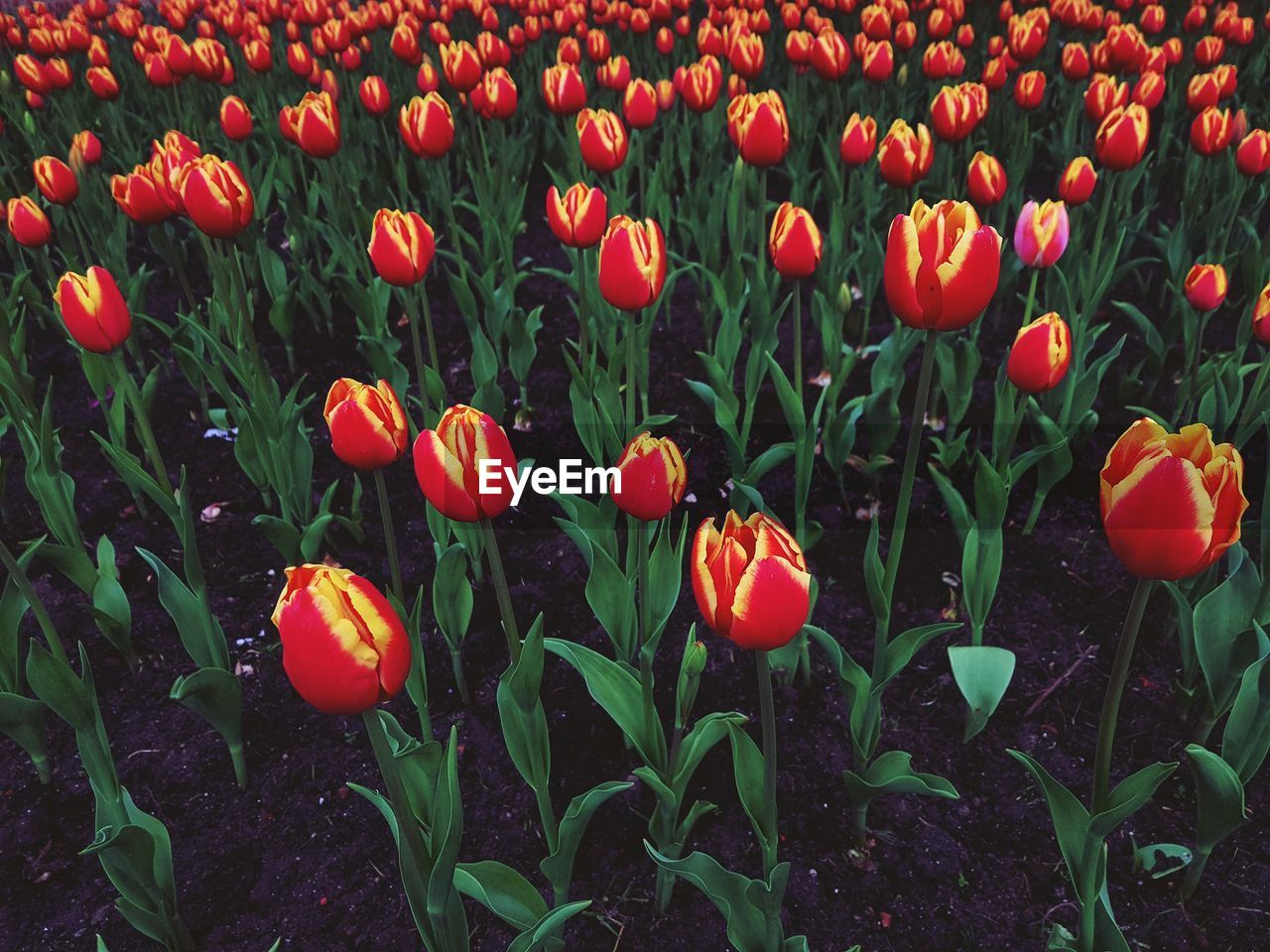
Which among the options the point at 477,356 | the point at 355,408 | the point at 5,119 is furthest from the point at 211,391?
the point at 5,119

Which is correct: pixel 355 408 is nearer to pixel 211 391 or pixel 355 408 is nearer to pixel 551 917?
pixel 551 917

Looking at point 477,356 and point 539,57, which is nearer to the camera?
point 477,356

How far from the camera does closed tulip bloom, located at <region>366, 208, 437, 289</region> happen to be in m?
1.91

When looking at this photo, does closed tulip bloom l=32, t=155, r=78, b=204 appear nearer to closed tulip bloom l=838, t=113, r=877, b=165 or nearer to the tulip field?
the tulip field

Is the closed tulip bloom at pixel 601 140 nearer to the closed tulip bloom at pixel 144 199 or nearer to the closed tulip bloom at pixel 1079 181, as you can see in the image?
the closed tulip bloom at pixel 144 199

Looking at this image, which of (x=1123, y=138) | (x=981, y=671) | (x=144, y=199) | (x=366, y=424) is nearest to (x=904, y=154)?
(x=1123, y=138)

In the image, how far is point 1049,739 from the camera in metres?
1.88

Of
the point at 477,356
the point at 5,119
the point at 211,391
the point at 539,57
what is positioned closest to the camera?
the point at 477,356

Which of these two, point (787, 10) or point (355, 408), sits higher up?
point (787, 10)

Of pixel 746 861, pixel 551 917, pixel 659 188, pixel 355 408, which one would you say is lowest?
pixel 746 861

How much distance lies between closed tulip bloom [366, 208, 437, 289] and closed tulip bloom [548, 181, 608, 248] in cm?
31

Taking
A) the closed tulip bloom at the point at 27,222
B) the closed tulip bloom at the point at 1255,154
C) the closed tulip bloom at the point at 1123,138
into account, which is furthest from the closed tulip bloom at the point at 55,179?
the closed tulip bloom at the point at 1255,154

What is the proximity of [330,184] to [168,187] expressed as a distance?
1071mm

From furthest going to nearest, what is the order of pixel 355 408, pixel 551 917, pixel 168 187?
pixel 168 187 < pixel 355 408 < pixel 551 917
